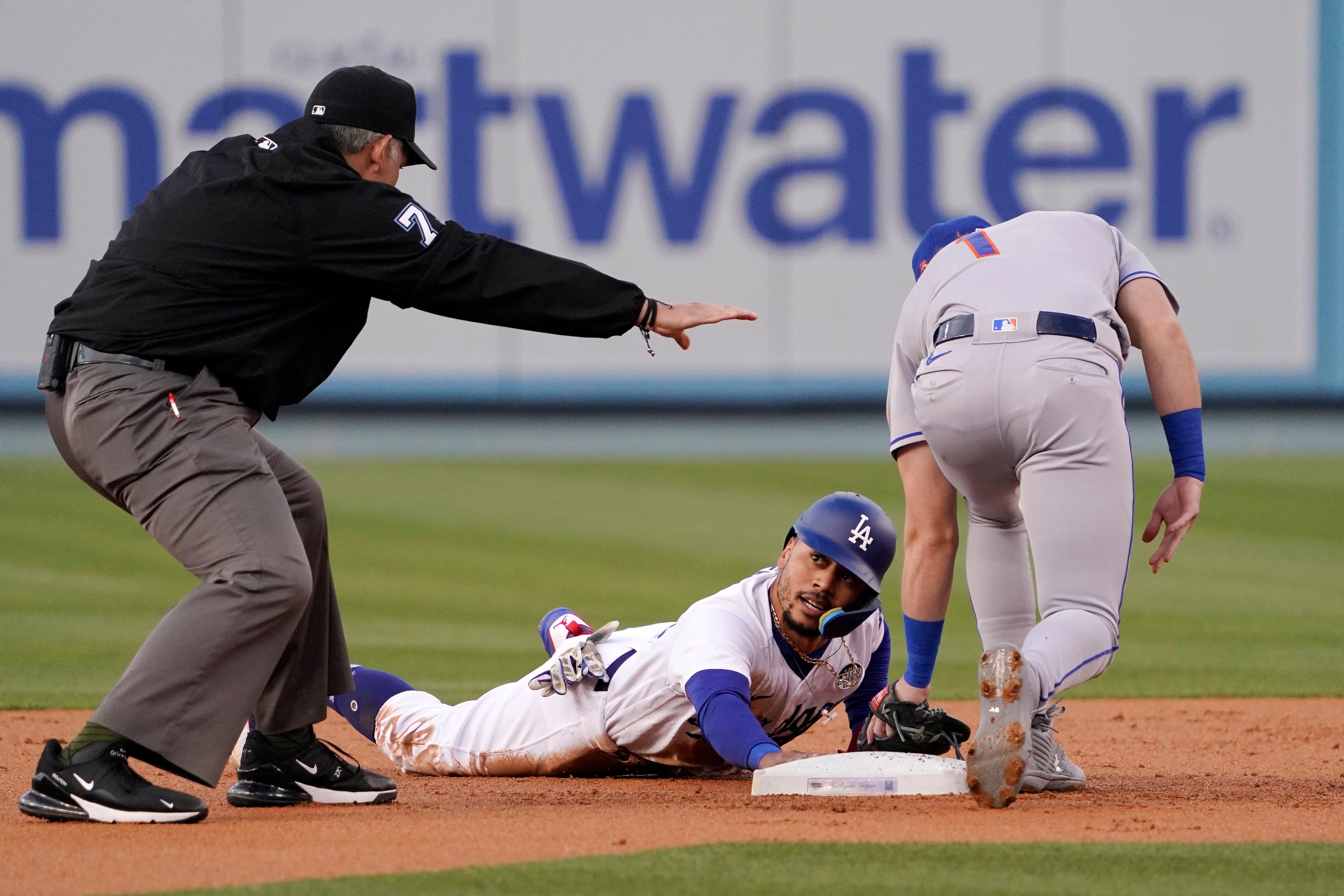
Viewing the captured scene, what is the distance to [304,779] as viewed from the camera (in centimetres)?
438

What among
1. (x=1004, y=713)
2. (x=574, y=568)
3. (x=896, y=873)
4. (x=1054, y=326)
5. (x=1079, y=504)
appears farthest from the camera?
(x=574, y=568)

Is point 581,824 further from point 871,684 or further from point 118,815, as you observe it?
point 871,684

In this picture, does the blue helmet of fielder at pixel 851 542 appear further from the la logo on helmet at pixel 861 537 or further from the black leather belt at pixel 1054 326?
the black leather belt at pixel 1054 326

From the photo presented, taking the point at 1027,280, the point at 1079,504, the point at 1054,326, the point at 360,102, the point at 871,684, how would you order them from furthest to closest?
the point at 871,684 → the point at 360,102 → the point at 1027,280 → the point at 1054,326 → the point at 1079,504

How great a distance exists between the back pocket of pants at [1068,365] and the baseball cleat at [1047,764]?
3.03 feet

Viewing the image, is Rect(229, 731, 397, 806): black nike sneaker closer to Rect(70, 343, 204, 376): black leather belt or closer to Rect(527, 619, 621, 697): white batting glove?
Rect(527, 619, 621, 697): white batting glove

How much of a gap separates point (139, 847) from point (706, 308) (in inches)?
72.0

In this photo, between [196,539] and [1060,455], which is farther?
[196,539]

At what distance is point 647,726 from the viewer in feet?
15.3

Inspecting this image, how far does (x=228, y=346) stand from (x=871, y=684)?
2.16m

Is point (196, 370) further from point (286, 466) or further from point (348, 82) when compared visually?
point (348, 82)

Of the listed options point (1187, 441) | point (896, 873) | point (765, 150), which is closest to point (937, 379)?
point (1187, 441)

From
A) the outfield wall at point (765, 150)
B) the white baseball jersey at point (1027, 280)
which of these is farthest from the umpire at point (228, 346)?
the outfield wall at point (765, 150)

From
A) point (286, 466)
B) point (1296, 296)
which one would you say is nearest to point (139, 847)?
point (286, 466)
